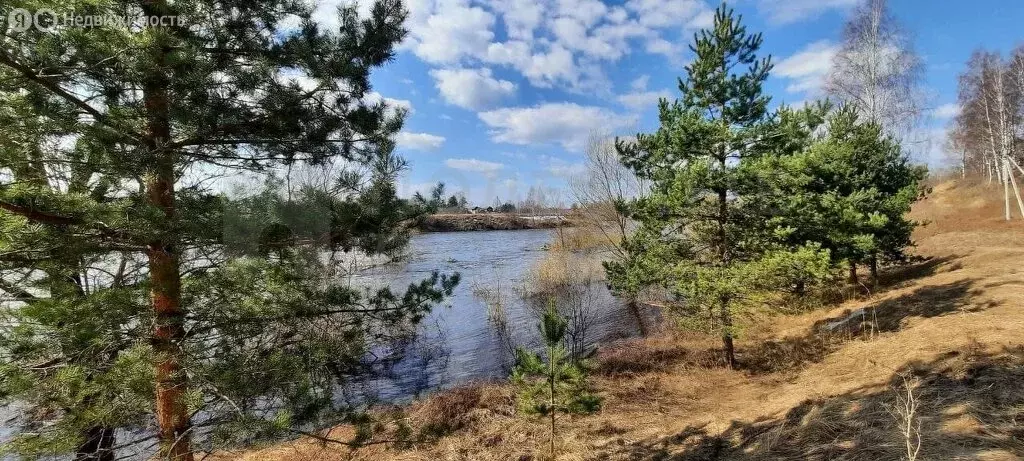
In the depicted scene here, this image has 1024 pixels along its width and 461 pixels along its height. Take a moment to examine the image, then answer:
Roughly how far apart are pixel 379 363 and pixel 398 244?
198cm

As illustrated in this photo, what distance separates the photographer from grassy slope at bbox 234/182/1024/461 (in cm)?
368

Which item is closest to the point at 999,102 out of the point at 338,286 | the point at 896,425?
the point at 896,425

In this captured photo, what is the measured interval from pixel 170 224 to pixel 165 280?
2.02 ft

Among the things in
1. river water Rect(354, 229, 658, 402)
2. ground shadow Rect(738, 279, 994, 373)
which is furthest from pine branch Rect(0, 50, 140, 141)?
ground shadow Rect(738, 279, 994, 373)

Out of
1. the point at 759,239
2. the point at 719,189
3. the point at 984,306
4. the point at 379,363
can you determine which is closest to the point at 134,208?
the point at 379,363

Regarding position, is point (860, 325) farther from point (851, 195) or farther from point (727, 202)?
point (727, 202)

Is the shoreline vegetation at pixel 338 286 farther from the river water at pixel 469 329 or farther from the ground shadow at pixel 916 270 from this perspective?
the ground shadow at pixel 916 270

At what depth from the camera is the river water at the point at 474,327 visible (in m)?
9.49

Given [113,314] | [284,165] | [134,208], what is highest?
[284,165]

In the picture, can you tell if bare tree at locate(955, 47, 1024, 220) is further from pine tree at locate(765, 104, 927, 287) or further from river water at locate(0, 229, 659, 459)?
river water at locate(0, 229, 659, 459)

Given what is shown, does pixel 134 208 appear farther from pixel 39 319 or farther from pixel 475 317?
pixel 475 317

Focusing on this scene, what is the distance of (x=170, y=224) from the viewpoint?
123 inches

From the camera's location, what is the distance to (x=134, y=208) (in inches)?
116

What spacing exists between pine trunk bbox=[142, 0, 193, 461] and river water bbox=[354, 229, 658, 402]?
97.3 inches
